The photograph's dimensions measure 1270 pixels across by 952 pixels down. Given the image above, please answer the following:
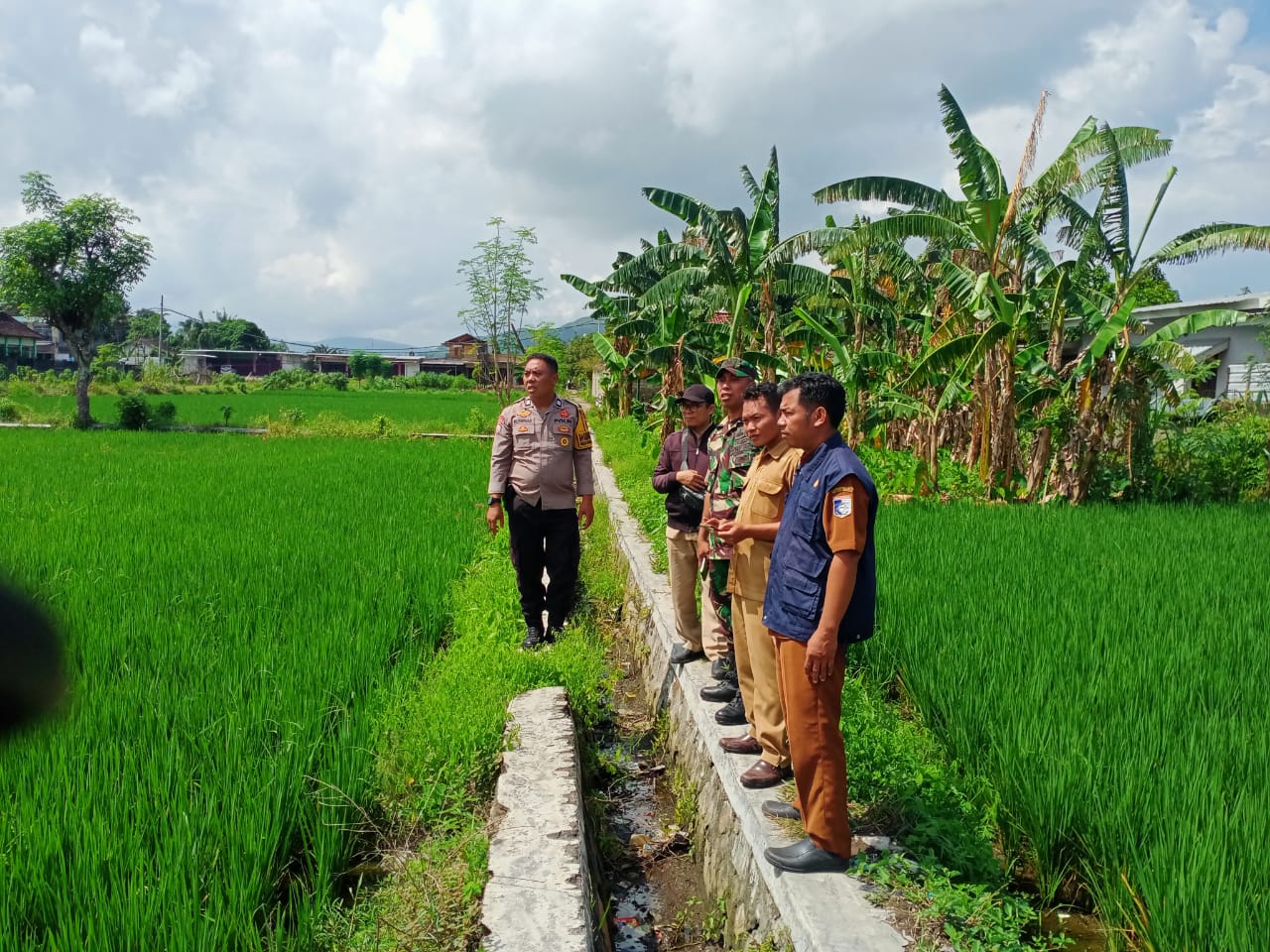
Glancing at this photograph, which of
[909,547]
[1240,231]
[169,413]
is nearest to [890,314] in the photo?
[1240,231]

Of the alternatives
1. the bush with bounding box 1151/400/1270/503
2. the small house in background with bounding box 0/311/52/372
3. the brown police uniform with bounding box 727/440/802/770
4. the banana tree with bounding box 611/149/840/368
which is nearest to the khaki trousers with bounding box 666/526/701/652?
the brown police uniform with bounding box 727/440/802/770

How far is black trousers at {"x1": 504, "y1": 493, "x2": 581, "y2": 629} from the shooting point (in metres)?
4.88

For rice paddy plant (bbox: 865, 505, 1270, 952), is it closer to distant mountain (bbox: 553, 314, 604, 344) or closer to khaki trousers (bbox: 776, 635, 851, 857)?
khaki trousers (bbox: 776, 635, 851, 857)

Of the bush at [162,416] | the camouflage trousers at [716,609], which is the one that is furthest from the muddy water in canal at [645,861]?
the bush at [162,416]

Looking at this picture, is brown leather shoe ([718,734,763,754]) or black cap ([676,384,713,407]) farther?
black cap ([676,384,713,407])

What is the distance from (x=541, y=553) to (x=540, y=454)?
0.59 metres

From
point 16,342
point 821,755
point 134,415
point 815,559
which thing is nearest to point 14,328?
point 16,342

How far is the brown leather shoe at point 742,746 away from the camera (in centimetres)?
321

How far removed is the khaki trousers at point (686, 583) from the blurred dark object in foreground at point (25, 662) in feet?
13.3

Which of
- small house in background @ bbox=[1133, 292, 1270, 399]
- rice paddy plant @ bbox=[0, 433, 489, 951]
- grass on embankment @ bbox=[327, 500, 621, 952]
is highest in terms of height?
small house in background @ bbox=[1133, 292, 1270, 399]

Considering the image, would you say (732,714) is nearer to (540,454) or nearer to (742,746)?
(742,746)

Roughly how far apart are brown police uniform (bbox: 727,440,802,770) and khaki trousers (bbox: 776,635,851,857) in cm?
53

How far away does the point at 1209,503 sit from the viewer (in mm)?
9117

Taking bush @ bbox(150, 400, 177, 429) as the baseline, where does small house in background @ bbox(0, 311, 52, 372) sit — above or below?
above
